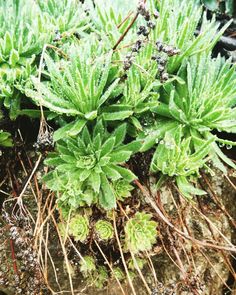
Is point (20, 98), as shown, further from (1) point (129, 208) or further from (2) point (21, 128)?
(1) point (129, 208)

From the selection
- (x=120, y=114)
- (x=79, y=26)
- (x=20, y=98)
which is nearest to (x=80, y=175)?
(x=120, y=114)

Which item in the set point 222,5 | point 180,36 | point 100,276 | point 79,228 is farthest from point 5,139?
point 222,5

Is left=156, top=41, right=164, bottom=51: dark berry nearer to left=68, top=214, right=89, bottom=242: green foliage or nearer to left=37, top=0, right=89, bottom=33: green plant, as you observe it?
left=37, top=0, right=89, bottom=33: green plant

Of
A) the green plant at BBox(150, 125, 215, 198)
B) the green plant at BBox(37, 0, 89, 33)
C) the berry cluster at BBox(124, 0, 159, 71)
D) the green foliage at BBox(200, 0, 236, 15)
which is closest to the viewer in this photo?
the berry cluster at BBox(124, 0, 159, 71)

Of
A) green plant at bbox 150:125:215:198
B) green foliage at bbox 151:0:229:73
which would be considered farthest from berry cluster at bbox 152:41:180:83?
green plant at bbox 150:125:215:198

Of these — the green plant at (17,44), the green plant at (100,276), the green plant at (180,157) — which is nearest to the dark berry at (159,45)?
the green plant at (180,157)

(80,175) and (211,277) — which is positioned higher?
(80,175)
